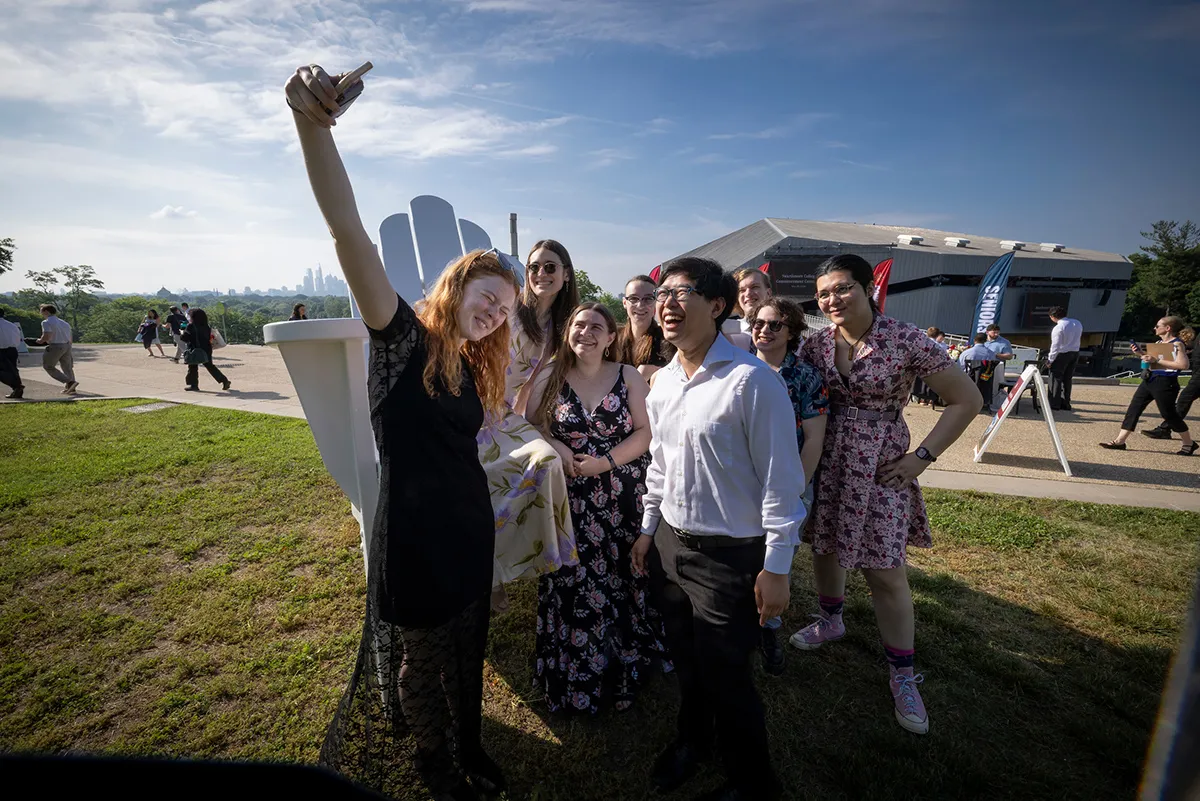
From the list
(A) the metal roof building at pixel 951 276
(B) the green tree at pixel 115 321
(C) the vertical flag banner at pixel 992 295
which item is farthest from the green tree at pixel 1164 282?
(B) the green tree at pixel 115 321

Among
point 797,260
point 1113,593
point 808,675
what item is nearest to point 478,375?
point 808,675

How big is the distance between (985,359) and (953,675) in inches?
367

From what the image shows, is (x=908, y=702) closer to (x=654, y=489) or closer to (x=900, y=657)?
(x=900, y=657)

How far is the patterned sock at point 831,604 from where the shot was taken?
282 cm

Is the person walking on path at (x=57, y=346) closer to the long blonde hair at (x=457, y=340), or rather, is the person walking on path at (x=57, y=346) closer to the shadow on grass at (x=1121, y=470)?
the long blonde hair at (x=457, y=340)

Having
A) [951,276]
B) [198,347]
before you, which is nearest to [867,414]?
[198,347]

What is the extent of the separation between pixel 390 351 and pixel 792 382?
1717mm

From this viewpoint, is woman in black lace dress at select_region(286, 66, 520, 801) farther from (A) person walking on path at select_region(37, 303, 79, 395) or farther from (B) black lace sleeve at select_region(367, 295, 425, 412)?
(A) person walking on path at select_region(37, 303, 79, 395)

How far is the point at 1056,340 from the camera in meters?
9.39

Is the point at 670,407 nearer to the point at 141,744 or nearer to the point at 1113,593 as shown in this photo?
the point at 141,744

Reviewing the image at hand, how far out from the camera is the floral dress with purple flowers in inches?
93.8

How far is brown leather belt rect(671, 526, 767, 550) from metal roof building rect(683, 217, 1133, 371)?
2704 cm

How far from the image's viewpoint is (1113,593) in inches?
128

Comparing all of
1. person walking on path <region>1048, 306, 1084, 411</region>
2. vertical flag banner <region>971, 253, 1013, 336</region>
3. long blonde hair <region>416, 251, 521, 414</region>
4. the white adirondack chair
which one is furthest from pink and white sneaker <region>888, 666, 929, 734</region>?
vertical flag banner <region>971, 253, 1013, 336</region>
